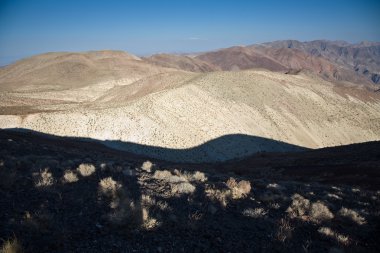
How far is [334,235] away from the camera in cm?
799

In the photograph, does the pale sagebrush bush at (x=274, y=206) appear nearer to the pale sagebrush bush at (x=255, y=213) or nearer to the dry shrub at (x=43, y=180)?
the pale sagebrush bush at (x=255, y=213)

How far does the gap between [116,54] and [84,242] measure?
14613 cm

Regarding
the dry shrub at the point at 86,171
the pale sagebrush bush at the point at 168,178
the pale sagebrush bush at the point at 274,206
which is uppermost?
the dry shrub at the point at 86,171

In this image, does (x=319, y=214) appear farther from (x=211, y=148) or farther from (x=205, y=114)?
(x=205, y=114)

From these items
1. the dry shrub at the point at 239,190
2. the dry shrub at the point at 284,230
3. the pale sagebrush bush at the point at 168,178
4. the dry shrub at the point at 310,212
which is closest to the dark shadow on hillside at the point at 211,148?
the pale sagebrush bush at the point at 168,178

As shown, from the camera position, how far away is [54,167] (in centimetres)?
1234

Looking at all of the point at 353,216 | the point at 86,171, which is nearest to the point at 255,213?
the point at 353,216

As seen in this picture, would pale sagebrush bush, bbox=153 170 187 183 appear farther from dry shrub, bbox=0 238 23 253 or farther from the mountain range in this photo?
the mountain range

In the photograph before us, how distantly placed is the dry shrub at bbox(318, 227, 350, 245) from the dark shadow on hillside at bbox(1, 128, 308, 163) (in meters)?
26.2

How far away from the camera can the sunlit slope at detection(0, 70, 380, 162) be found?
37.2 metres

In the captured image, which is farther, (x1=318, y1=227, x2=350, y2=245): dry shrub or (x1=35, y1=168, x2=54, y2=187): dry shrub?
(x1=35, y1=168, x2=54, y2=187): dry shrub

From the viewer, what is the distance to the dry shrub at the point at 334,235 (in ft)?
25.2

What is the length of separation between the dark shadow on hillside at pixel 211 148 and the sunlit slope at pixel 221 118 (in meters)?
0.13

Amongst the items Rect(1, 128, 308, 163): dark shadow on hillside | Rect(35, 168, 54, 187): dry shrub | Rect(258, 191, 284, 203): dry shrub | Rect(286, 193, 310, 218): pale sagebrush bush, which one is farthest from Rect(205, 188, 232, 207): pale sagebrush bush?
Rect(1, 128, 308, 163): dark shadow on hillside
